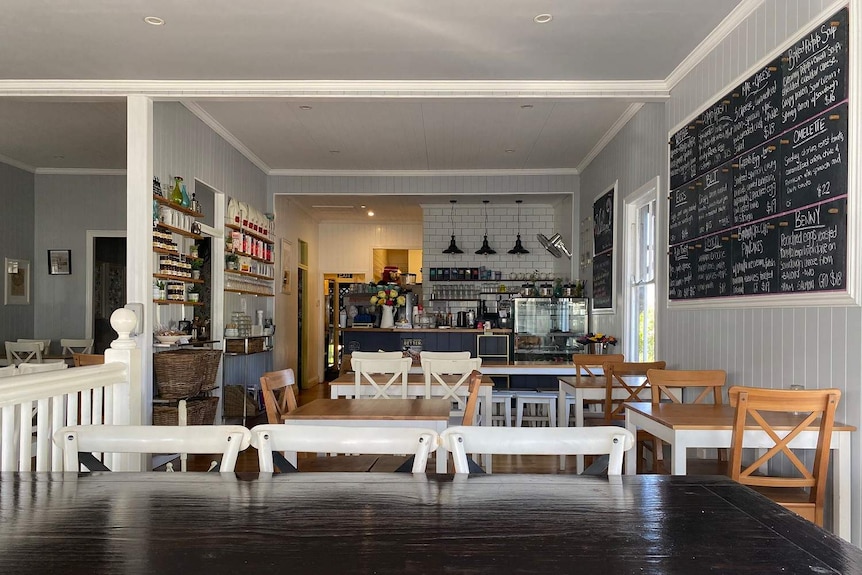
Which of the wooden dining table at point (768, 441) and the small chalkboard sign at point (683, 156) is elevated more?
the small chalkboard sign at point (683, 156)

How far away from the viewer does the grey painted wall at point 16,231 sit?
9.08 meters

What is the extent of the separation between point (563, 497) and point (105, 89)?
5327 millimetres

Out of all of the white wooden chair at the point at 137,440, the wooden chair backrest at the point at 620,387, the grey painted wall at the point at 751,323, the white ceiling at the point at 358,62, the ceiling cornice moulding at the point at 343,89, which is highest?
the white ceiling at the point at 358,62

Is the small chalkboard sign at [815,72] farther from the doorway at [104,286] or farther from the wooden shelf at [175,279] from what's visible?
the doorway at [104,286]

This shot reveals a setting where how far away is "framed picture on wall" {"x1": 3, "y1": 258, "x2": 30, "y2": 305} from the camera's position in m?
9.18

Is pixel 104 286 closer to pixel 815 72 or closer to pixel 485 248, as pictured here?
pixel 485 248

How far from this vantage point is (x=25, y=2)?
4.07m

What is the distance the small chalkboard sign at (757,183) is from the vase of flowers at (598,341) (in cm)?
313

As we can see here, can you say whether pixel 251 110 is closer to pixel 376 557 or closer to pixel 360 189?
pixel 360 189

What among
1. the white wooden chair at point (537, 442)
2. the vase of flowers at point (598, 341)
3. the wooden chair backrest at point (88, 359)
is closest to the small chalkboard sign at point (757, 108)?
the white wooden chair at point (537, 442)

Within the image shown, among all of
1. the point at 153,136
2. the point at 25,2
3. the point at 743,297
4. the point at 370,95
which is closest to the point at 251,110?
the point at 153,136

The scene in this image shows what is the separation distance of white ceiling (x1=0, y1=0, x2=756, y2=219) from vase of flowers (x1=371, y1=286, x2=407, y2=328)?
248 centimetres

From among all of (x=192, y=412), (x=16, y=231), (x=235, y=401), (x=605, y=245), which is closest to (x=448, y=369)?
(x=192, y=412)

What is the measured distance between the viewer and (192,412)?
590 cm
